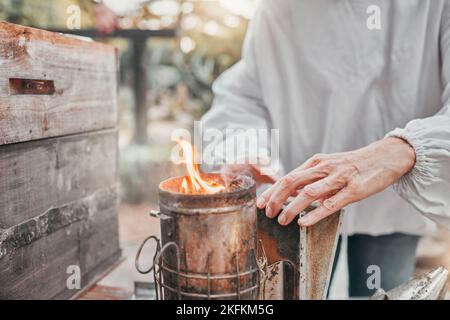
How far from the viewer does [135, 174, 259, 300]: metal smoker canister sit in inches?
46.9

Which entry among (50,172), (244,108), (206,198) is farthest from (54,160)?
(244,108)

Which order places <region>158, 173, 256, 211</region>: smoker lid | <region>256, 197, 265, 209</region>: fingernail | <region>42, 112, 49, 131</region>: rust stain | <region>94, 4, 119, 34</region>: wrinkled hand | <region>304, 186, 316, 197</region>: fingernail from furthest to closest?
1. <region>94, 4, 119, 34</region>: wrinkled hand
2. <region>42, 112, 49, 131</region>: rust stain
3. <region>256, 197, 265, 209</region>: fingernail
4. <region>304, 186, 316, 197</region>: fingernail
5. <region>158, 173, 256, 211</region>: smoker lid

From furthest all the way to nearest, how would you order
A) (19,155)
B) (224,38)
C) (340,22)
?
(224,38)
(340,22)
(19,155)

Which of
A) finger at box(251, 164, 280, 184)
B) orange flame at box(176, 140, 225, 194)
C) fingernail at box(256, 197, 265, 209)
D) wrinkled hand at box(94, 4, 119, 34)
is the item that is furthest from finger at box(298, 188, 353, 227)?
wrinkled hand at box(94, 4, 119, 34)

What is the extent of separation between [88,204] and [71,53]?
2.31 ft

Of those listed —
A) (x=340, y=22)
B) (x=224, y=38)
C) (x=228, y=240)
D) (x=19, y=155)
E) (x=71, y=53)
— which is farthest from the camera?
(x=224, y=38)

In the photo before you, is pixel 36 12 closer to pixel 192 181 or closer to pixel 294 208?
pixel 192 181

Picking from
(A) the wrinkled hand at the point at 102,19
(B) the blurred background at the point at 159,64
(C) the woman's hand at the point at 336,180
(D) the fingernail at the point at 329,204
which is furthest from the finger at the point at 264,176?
(A) the wrinkled hand at the point at 102,19

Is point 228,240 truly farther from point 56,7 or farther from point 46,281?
point 56,7

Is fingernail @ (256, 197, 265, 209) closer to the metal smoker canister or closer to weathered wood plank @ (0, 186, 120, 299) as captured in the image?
the metal smoker canister

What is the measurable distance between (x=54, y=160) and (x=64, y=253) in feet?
1.37

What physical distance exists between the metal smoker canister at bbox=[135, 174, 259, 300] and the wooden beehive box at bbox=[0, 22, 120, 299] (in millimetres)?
610

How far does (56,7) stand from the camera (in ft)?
9.46
